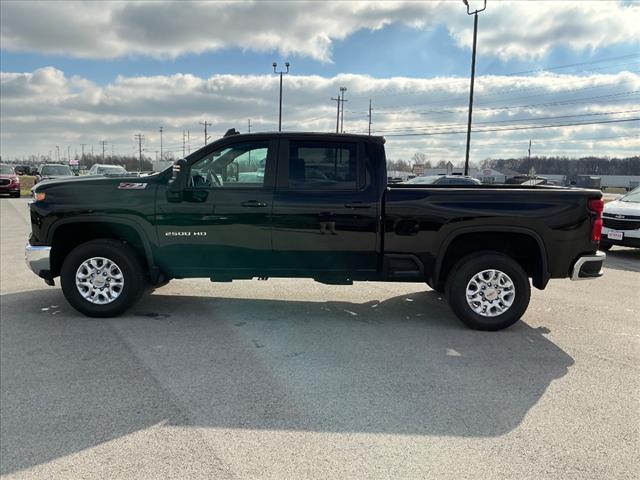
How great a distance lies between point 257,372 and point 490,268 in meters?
2.68

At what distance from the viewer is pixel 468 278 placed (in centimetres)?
523

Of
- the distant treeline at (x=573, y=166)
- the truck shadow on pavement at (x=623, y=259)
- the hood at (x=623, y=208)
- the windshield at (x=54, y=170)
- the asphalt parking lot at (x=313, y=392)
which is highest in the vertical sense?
the distant treeline at (x=573, y=166)

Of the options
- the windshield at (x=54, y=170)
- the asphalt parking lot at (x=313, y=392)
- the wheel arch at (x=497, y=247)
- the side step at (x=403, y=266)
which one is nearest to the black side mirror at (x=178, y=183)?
the asphalt parking lot at (x=313, y=392)

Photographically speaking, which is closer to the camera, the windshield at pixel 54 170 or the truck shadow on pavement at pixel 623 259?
the truck shadow on pavement at pixel 623 259

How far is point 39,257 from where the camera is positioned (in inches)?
215

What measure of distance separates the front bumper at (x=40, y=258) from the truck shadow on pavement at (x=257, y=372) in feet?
1.71

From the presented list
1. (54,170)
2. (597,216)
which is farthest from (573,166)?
(597,216)

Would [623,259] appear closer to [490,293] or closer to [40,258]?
[490,293]

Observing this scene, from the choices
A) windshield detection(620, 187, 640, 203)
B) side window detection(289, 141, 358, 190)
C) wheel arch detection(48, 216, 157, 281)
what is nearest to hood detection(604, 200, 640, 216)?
windshield detection(620, 187, 640, 203)

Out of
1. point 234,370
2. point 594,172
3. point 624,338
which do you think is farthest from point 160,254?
point 594,172

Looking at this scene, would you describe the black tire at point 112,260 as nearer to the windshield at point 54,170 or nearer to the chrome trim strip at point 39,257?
the chrome trim strip at point 39,257

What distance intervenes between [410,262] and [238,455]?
2973mm

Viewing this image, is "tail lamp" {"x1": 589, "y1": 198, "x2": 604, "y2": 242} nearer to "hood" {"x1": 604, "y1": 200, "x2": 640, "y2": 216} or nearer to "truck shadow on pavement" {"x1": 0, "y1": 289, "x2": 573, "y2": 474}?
"truck shadow on pavement" {"x1": 0, "y1": 289, "x2": 573, "y2": 474}

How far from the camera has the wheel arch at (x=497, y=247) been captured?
5168 mm
